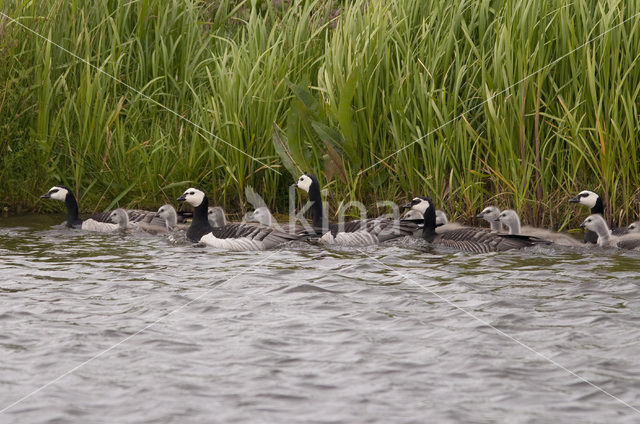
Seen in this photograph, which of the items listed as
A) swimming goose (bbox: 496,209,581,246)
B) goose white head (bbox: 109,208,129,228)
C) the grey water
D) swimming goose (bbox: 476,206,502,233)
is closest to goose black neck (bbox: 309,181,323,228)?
the grey water

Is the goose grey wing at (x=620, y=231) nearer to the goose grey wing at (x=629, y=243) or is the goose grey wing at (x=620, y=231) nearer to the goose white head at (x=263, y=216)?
the goose grey wing at (x=629, y=243)

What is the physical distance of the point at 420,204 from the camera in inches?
418

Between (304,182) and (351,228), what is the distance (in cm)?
99

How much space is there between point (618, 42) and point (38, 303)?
666 cm

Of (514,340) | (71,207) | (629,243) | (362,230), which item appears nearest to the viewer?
(514,340)

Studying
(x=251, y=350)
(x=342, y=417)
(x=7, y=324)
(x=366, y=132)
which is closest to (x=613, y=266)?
(x=366, y=132)

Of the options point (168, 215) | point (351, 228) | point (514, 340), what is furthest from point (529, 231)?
point (168, 215)

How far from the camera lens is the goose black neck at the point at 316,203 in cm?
1136

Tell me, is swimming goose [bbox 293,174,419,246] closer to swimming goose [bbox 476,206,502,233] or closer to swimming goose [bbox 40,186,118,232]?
swimming goose [bbox 476,206,502,233]

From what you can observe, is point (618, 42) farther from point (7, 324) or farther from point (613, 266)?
point (7, 324)

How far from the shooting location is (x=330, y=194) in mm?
12102

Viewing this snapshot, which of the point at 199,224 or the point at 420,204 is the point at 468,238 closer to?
the point at 420,204

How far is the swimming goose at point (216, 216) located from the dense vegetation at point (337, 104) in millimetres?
485

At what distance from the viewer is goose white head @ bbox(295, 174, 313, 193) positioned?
1131 centimetres
